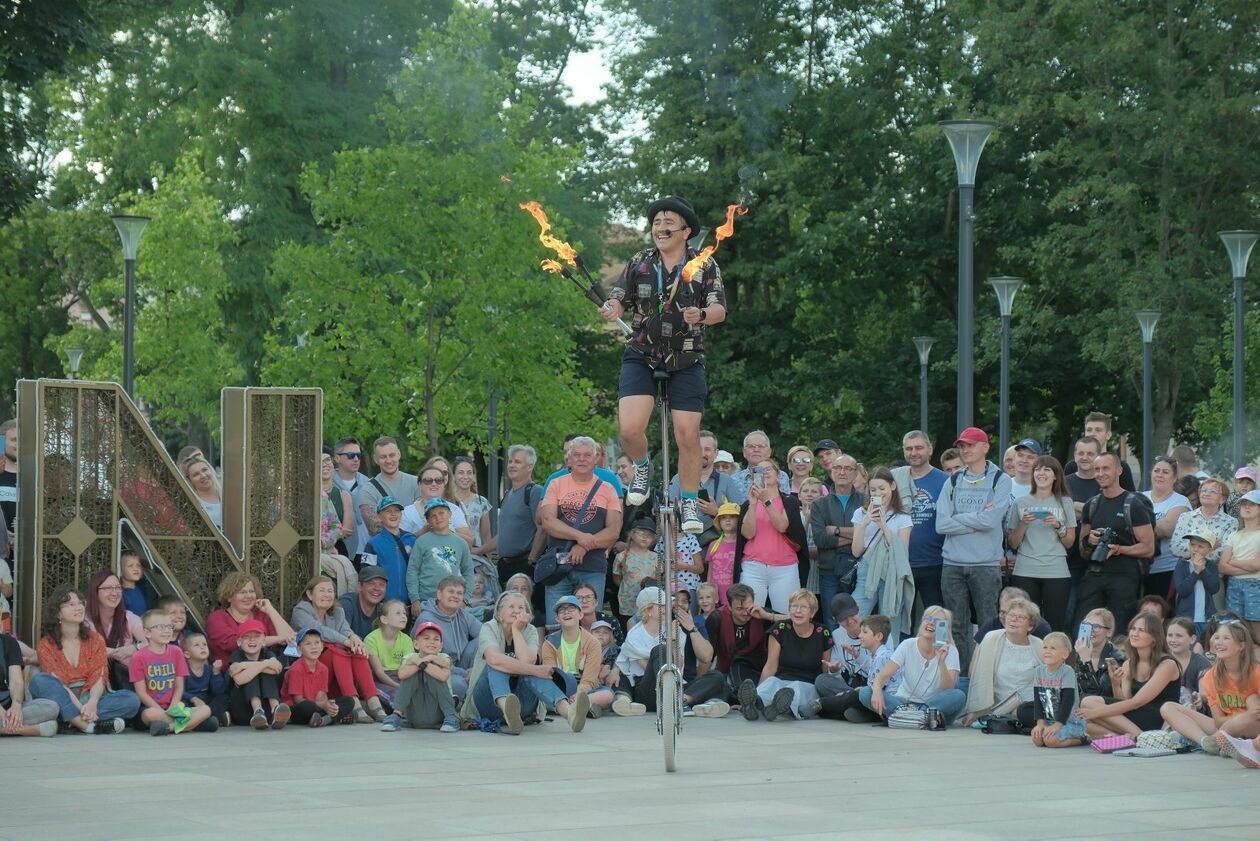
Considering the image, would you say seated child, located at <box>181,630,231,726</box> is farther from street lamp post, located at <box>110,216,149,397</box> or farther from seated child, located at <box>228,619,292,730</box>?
street lamp post, located at <box>110,216,149,397</box>

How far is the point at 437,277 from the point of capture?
23.2 metres

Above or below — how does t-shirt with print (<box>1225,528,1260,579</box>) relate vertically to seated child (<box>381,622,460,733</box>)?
above

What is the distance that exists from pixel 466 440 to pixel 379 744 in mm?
16923

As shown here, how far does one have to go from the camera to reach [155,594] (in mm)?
11906

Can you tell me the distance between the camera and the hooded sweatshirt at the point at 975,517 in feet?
37.9

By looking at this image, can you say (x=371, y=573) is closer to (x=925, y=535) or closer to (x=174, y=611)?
(x=174, y=611)

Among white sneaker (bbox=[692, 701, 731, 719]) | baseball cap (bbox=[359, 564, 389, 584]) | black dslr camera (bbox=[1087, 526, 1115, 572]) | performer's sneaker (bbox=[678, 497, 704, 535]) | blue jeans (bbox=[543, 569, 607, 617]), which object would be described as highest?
performer's sneaker (bbox=[678, 497, 704, 535])

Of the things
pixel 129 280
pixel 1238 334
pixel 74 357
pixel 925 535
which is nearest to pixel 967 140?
pixel 925 535

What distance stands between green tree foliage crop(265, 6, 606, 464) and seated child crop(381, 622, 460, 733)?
11449 millimetres

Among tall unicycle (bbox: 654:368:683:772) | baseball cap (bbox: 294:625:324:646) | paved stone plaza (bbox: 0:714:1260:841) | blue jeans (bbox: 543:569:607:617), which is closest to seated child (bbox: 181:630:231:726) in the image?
paved stone plaza (bbox: 0:714:1260:841)

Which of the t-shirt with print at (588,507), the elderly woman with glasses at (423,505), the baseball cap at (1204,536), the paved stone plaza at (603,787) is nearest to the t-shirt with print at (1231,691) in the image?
the paved stone plaza at (603,787)

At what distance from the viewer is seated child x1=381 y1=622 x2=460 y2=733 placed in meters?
10.9

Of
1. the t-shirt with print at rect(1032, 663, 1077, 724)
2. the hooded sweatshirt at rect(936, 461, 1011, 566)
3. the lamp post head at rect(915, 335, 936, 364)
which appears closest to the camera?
the t-shirt with print at rect(1032, 663, 1077, 724)

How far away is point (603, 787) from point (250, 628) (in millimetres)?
3810
